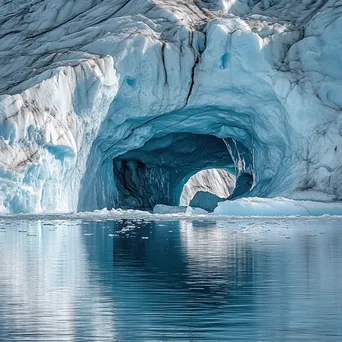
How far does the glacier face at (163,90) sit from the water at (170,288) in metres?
7.21

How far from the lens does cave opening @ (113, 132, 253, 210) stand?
3042 centimetres

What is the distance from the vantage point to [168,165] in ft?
109

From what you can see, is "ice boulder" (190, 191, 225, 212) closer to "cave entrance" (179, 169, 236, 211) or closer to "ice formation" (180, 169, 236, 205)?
"cave entrance" (179, 169, 236, 211)

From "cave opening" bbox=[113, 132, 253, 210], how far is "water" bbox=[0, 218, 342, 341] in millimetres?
15178

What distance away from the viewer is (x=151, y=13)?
2600 centimetres

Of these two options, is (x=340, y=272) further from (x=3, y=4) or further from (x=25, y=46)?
(x=3, y=4)

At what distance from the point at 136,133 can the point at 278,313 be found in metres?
19.5

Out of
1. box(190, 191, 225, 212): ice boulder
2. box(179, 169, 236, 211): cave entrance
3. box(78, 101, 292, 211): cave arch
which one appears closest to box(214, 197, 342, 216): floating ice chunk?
box(78, 101, 292, 211): cave arch

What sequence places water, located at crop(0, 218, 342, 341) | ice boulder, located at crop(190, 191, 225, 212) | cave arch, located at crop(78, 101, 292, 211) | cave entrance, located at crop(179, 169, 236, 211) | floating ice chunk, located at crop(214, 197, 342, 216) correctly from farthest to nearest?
cave entrance, located at crop(179, 169, 236, 211) → ice boulder, located at crop(190, 191, 225, 212) → cave arch, located at crop(78, 101, 292, 211) → floating ice chunk, located at crop(214, 197, 342, 216) → water, located at crop(0, 218, 342, 341)

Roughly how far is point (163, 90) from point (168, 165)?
8854 mm

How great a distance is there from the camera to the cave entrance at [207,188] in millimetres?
40219

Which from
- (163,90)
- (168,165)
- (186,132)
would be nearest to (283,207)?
(163,90)

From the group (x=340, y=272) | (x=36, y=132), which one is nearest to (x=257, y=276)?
(x=340, y=272)

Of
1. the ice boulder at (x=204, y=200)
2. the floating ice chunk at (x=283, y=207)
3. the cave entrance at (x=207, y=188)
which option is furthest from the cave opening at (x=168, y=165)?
the floating ice chunk at (x=283, y=207)
